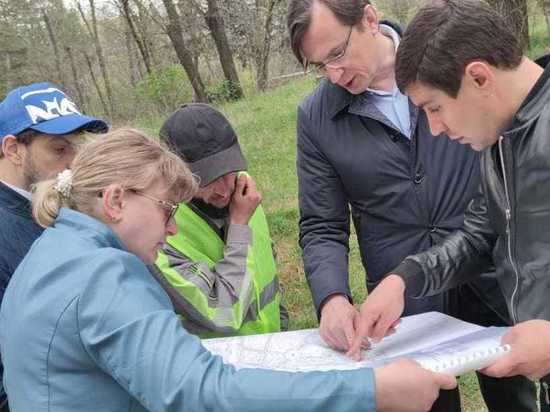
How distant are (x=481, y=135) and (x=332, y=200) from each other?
0.74 meters

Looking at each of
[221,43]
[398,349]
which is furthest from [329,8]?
[221,43]

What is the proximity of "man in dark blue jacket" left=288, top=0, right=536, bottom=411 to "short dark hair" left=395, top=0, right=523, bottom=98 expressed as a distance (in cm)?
52

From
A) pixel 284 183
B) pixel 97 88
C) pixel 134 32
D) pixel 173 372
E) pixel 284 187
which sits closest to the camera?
pixel 173 372

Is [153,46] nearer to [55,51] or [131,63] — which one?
[55,51]

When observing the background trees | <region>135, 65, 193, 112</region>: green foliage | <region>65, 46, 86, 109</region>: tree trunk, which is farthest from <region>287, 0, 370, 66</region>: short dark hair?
<region>65, 46, 86, 109</region>: tree trunk

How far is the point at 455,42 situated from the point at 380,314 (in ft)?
2.58

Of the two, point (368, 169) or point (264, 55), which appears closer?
point (368, 169)

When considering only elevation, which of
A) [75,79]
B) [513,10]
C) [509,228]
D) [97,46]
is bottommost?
[75,79]

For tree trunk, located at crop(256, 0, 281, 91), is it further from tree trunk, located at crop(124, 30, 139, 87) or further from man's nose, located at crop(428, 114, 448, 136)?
man's nose, located at crop(428, 114, 448, 136)

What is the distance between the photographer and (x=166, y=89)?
15.9 meters

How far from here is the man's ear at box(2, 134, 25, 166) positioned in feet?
7.29

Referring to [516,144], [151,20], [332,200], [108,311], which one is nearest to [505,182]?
[516,144]

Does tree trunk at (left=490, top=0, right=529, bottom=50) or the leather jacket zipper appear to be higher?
the leather jacket zipper

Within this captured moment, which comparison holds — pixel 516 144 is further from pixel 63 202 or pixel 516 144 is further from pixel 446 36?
pixel 63 202
